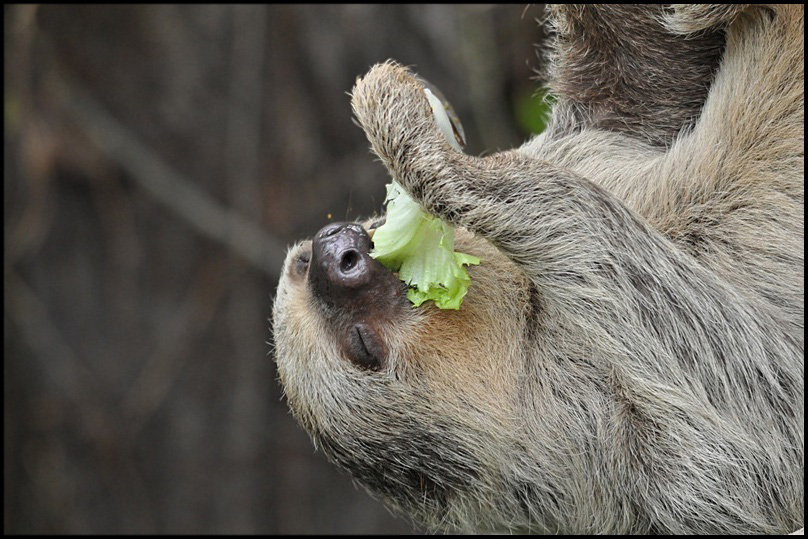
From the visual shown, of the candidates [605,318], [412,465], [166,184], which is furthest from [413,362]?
[166,184]

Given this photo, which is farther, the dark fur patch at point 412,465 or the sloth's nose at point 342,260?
the dark fur patch at point 412,465

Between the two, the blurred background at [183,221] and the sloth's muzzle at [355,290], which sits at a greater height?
the blurred background at [183,221]

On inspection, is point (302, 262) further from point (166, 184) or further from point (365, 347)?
point (166, 184)

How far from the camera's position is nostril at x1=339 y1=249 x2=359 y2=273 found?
4.47 meters

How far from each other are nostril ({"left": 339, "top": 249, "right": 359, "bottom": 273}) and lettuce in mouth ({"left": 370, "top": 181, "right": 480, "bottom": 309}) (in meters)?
0.09

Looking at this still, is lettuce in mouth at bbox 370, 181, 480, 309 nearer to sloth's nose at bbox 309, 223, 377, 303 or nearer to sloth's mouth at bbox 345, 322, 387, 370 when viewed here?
sloth's nose at bbox 309, 223, 377, 303

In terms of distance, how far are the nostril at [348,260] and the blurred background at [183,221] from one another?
5.27 m

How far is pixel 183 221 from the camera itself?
10258 mm

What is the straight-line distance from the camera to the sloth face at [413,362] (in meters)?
4.51

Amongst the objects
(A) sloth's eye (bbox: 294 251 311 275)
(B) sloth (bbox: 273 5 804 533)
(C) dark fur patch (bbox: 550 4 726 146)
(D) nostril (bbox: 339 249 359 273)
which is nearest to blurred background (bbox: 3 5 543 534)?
(C) dark fur patch (bbox: 550 4 726 146)

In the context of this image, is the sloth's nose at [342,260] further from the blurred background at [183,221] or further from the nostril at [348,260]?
the blurred background at [183,221]

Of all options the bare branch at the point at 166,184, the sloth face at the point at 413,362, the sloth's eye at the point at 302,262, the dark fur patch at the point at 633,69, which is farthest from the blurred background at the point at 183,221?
the sloth face at the point at 413,362

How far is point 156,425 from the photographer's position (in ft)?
33.9

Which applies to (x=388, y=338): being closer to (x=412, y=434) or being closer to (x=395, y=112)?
(x=412, y=434)
